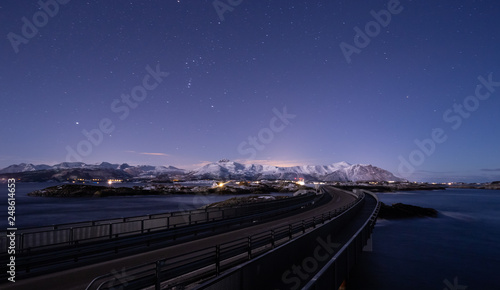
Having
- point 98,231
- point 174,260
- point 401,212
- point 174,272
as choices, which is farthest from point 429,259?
point 401,212

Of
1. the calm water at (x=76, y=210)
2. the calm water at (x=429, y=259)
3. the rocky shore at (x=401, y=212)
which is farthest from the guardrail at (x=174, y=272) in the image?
the calm water at (x=76, y=210)

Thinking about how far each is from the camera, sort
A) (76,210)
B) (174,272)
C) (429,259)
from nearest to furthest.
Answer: (174,272)
(429,259)
(76,210)

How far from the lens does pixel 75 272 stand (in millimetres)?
11930

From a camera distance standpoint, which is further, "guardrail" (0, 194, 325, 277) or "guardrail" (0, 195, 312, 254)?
"guardrail" (0, 195, 312, 254)

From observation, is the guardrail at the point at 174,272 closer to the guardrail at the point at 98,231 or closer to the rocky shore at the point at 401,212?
the guardrail at the point at 98,231

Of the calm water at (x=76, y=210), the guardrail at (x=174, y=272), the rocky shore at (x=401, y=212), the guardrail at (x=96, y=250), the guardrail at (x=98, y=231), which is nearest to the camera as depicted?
the guardrail at (x=174, y=272)

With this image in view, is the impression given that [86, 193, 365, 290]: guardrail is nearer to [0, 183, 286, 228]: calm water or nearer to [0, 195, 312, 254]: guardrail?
[0, 195, 312, 254]: guardrail

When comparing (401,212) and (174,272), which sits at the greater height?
(174,272)

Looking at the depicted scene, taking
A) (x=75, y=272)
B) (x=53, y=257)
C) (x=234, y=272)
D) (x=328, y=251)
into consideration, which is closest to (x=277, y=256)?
(x=234, y=272)

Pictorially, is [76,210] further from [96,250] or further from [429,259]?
[429,259]

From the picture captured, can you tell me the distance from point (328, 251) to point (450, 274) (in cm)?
1688

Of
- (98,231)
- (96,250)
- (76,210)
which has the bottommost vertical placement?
(76,210)

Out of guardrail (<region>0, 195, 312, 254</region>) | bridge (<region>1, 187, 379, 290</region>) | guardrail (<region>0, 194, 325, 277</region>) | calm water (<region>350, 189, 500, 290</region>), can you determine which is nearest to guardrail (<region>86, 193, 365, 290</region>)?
bridge (<region>1, 187, 379, 290</region>)

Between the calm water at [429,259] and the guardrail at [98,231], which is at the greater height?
the guardrail at [98,231]
